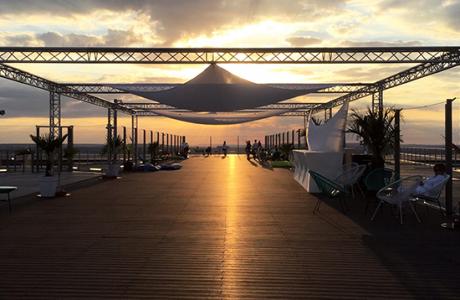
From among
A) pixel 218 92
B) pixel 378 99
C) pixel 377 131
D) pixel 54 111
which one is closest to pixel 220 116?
pixel 378 99

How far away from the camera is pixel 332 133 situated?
11.6m

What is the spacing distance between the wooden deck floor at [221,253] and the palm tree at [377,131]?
79.6 inches

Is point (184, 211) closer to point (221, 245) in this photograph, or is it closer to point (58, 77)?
point (221, 245)

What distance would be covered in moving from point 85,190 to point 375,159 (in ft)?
21.6

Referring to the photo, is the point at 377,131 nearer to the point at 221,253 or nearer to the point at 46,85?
the point at 221,253

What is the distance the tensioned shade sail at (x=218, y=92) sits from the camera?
13.4m

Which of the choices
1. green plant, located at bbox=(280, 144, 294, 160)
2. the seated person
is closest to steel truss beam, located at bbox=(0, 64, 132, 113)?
green plant, located at bbox=(280, 144, 294, 160)

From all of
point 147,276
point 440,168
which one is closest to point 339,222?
point 440,168

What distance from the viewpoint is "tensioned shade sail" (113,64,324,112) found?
44.1 ft

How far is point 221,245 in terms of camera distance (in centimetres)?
559

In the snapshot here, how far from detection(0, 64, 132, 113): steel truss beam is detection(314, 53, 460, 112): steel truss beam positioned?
10.2 m

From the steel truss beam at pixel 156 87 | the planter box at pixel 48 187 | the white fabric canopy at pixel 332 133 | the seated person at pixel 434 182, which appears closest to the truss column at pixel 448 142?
the seated person at pixel 434 182

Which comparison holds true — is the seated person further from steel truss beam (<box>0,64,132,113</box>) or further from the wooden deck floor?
steel truss beam (<box>0,64,132,113</box>)

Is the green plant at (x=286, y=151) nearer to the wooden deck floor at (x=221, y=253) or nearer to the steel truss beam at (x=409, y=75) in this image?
the steel truss beam at (x=409, y=75)
